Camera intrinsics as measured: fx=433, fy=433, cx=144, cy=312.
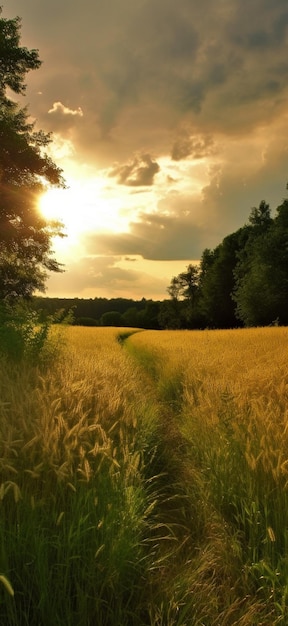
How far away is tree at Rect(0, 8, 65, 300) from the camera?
61.2 feet

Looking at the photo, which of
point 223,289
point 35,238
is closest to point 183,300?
point 223,289

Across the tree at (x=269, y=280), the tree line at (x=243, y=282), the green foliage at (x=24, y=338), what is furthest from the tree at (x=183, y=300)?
the green foliage at (x=24, y=338)

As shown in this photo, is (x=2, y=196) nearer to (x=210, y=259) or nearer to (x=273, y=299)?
(x=273, y=299)

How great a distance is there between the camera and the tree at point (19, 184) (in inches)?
734

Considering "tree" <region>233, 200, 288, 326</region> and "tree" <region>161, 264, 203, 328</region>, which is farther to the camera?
"tree" <region>161, 264, 203, 328</region>

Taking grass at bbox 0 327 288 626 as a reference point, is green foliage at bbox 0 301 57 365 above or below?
above

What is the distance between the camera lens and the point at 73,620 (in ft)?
7.28

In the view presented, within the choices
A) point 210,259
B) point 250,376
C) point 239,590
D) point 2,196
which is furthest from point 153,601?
point 210,259

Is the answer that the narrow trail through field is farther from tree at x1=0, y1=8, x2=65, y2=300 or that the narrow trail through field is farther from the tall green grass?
tree at x1=0, y1=8, x2=65, y2=300

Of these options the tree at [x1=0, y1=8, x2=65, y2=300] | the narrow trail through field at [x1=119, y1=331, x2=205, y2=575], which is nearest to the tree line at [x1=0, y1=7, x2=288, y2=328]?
the tree at [x1=0, y1=8, x2=65, y2=300]

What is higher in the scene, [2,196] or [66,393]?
[2,196]

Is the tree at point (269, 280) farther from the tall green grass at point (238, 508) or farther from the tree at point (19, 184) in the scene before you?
the tall green grass at point (238, 508)

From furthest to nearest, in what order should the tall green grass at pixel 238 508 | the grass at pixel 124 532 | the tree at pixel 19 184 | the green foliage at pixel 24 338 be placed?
the tree at pixel 19 184, the green foliage at pixel 24 338, the tall green grass at pixel 238 508, the grass at pixel 124 532

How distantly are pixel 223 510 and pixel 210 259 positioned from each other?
71.6m
